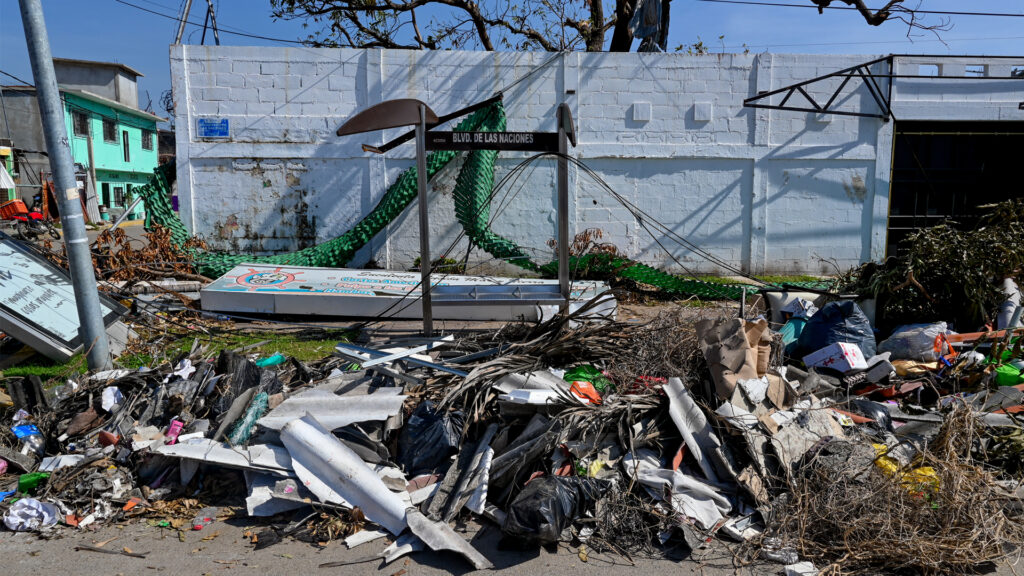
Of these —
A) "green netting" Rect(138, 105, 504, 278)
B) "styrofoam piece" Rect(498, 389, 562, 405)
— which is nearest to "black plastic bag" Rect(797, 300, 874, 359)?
"styrofoam piece" Rect(498, 389, 562, 405)

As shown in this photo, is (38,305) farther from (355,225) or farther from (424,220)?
(355,225)

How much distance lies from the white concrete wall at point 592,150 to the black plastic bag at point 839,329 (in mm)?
5739

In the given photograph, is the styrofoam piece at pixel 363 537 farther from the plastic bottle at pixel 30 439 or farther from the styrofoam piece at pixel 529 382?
the plastic bottle at pixel 30 439

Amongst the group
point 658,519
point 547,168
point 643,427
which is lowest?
point 658,519

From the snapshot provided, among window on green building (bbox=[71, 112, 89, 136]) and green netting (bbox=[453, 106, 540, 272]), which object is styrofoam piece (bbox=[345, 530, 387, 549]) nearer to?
green netting (bbox=[453, 106, 540, 272])

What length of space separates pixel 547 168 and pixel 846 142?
201 inches

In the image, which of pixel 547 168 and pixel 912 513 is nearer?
pixel 912 513

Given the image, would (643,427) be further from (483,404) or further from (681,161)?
(681,161)

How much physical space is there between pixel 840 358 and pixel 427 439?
10.9 ft

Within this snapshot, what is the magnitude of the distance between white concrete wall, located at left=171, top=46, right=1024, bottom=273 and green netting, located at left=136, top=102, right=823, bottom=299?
14.8 inches

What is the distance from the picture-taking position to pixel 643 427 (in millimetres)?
4195

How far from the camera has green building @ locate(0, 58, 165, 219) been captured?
2927 centimetres

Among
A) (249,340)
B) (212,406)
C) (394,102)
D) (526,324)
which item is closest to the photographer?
(212,406)

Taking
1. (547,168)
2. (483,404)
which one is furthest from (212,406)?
(547,168)
